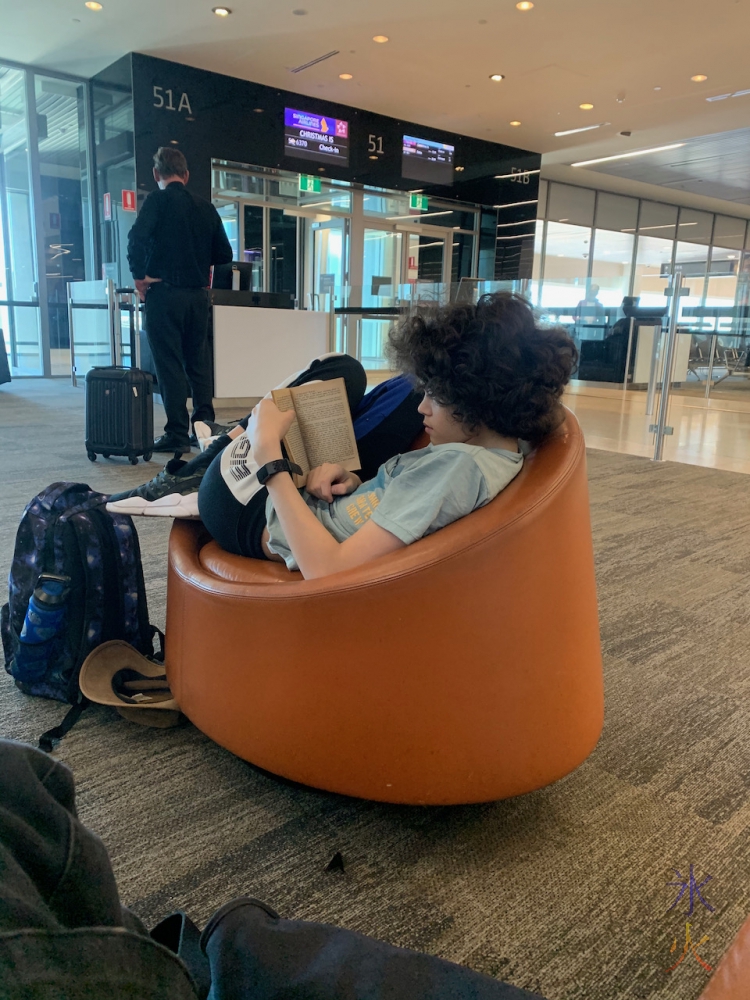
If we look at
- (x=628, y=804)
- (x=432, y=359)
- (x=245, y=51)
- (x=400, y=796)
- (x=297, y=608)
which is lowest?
(x=628, y=804)

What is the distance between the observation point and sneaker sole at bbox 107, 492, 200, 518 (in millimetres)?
1518

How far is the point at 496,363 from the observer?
116cm

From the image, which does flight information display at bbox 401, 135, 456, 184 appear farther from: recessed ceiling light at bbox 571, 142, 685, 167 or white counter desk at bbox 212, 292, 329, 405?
white counter desk at bbox 212, 292, 329, 405

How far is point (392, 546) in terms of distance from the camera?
1.14m

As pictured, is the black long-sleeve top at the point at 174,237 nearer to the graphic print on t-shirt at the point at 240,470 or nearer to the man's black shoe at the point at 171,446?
the man's black shoe at the point at 171,446

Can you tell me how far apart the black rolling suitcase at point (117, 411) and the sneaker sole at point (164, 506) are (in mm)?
2764

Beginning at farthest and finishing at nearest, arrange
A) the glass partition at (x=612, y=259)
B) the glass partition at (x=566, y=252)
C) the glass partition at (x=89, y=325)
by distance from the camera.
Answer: the glass partition at (x=612, y=259), the glass partition at (x=566, y=252), the glass partition at (x=89, y=325)

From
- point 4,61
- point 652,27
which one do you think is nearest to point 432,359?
point 652,27

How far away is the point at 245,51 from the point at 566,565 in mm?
7396

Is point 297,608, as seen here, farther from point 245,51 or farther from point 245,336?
point 245,51

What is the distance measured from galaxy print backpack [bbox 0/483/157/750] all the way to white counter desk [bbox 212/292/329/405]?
14.0 ft

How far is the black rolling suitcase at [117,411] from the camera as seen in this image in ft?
13.5

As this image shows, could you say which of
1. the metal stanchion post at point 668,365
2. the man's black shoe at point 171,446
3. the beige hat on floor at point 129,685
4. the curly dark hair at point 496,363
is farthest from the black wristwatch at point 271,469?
the metal stanchion post at point 668,365

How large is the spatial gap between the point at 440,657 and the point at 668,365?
4801mm
